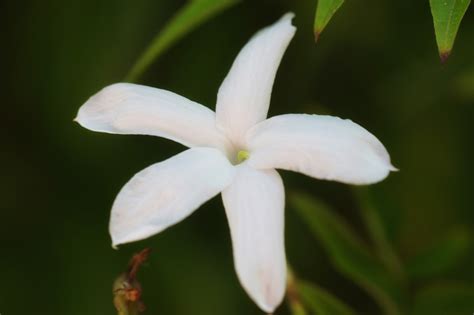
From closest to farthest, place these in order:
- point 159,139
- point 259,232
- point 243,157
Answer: point 259,232 → point 243,157 → point 159,139

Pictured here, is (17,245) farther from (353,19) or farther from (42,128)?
(353,19)

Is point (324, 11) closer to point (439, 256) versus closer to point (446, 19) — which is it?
point (446, 19)

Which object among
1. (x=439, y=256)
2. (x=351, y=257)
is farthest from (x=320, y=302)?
(x=439, y=256)

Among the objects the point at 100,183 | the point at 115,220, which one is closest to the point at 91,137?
the point at 100,183

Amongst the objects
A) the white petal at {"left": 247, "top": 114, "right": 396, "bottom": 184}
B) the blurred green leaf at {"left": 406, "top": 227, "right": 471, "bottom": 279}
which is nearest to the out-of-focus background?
the blurred green leaf at {"left": 406, "top": 227, "right": 471, "bottom": 279}

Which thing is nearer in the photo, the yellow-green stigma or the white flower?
the white flower

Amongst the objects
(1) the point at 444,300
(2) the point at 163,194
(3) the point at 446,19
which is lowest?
(1) the point at 444,300

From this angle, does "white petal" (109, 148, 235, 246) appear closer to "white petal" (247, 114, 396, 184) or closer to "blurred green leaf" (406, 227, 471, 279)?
"white petal" (247, 114, 396, 184)
